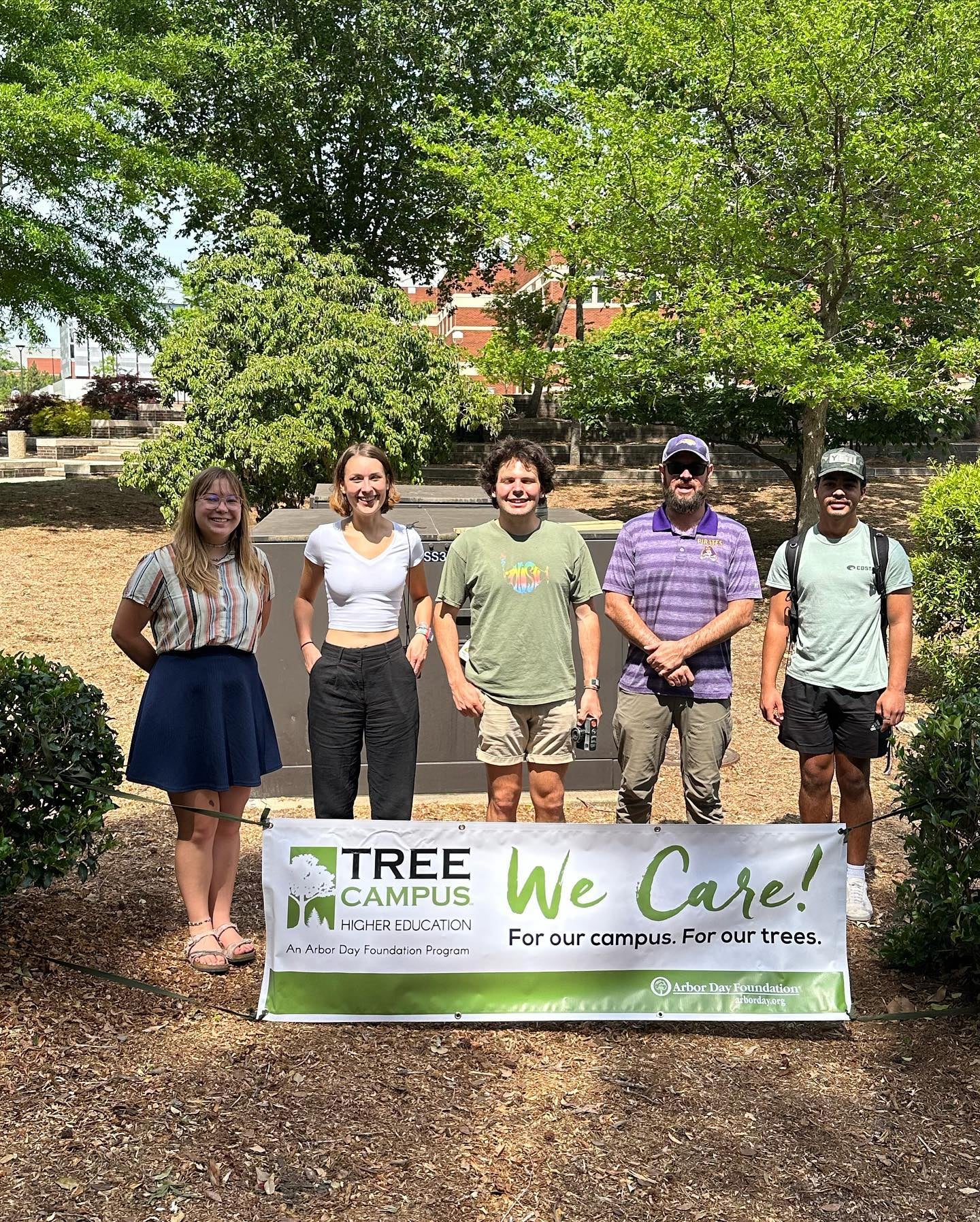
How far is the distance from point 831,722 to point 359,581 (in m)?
1.97

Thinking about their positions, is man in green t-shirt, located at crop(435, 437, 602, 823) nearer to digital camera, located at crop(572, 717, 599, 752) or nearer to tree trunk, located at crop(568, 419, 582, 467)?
digital camera, located at crop(572, 717, 599, 752)

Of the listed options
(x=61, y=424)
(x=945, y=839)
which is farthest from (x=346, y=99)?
(x=945, y=839)

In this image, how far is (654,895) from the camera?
152 inches

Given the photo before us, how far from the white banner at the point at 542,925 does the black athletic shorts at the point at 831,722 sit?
86 centimetres

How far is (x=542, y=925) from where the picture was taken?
12.6 ft

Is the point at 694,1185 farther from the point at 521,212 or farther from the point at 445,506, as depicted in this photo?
the point at 521,212

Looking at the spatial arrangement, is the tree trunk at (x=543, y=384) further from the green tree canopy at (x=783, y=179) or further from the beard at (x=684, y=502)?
the beard at (x=684, y=502)

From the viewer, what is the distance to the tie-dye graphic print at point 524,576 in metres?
4.31

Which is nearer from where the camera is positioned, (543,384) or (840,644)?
(840,644)

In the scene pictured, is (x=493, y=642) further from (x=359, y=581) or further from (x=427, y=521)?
(x=427, y=521)

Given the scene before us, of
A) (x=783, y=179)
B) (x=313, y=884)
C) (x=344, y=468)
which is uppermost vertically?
(x=783, y=179)

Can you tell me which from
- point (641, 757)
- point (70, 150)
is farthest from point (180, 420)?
point (641, 757)

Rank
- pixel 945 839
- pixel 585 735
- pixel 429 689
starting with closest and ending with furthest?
pixel 945 839
pixel 585 735
pixel 429 689

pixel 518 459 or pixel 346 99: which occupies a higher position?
pixel 346 99
